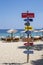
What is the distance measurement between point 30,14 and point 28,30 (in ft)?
2.38

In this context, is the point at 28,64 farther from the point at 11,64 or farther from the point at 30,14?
the point at 30,14

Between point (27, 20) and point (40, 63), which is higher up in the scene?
point (27, 20)

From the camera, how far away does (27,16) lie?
9.09 metres

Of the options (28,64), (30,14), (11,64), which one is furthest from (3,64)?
(30,14)

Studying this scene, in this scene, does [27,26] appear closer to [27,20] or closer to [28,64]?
[27,20]

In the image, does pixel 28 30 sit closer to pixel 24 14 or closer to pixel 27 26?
pixel 27 26

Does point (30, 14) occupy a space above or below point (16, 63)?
above

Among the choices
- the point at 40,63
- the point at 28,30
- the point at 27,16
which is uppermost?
the point at 27,16

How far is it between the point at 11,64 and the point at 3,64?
0.35 meters

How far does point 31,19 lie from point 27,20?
182mm

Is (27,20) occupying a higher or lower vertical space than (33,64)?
higher

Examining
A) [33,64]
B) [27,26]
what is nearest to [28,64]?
[33,64]

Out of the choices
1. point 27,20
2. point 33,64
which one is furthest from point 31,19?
point 33,64

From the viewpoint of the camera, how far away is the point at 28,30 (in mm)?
9203
